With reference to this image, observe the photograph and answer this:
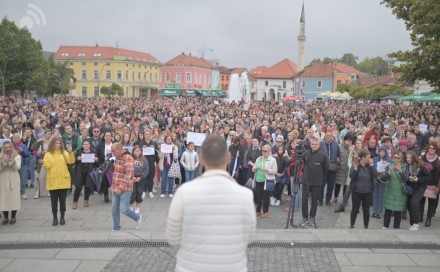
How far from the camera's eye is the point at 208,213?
2594mm

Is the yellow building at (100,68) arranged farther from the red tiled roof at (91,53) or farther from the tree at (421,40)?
the tree at (421,40)

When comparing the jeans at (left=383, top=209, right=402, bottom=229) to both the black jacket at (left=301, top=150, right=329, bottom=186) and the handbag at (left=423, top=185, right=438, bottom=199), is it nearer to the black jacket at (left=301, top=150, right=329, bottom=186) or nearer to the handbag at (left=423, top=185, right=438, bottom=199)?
the handbag at (left=423, top=185, right=438, bottom=199)

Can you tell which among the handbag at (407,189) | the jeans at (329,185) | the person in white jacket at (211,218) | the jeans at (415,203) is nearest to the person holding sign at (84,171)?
the jeans at (329,185)

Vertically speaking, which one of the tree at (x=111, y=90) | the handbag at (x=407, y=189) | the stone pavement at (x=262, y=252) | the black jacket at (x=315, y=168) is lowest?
the stone pavement at (x=262, y=252)

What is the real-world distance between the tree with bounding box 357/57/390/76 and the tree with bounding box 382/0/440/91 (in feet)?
340

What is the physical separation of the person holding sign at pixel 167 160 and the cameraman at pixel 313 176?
3.89 m

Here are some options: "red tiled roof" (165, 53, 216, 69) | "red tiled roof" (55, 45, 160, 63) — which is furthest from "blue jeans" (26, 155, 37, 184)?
"red tiled roof" (165, 53, 216, 69)

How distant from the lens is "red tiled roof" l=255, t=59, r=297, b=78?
9788cm

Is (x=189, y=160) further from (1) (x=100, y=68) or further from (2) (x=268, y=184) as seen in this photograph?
(1) (x=100, y=68)

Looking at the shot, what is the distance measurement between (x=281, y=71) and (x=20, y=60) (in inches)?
2430

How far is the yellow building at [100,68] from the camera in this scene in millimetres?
91062

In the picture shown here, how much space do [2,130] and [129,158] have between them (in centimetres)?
529

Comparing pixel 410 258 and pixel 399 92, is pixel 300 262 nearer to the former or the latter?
pixel 410 258

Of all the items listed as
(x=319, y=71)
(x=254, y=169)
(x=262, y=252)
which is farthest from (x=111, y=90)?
(x=262, y=252)
